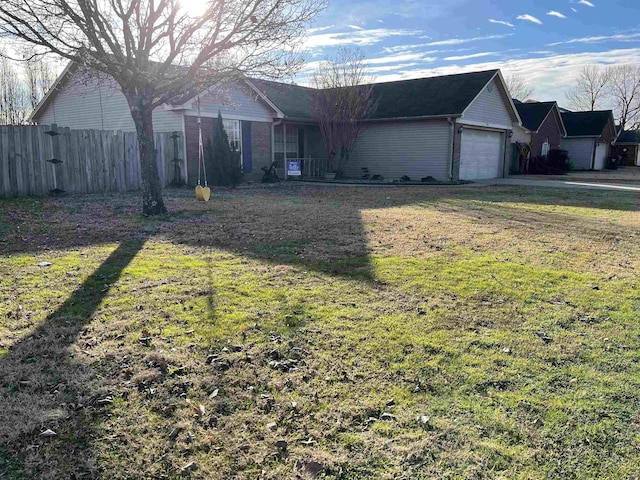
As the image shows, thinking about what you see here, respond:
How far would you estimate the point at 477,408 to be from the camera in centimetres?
287

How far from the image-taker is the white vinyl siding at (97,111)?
18.0 meters

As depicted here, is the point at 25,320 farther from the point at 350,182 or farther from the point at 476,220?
the point at 350,182

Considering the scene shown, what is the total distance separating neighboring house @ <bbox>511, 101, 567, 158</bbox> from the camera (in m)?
30.4

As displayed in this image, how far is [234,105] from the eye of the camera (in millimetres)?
17578

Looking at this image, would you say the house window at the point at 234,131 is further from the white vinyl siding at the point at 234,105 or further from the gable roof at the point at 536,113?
the gable roof at the point at 536,113

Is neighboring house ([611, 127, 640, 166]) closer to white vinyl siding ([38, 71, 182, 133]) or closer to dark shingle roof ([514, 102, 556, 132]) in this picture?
dark shingle roof ([514, 102, 556, 132])

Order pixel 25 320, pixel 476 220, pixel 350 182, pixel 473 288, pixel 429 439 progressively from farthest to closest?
pixel 350 182 < pixel 476 220 < pixel 473 288 < pixel 25 320 < pixel 429 439

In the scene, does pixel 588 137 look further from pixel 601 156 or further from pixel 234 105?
pixel 234 105

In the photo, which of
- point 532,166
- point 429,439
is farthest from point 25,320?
point 532,166

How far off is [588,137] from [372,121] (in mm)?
22762

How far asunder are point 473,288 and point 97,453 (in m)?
3.93

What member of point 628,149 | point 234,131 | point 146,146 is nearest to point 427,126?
point 234,131

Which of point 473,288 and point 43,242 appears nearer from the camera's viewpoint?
point 473,288

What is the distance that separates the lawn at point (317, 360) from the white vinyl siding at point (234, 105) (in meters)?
11.1
